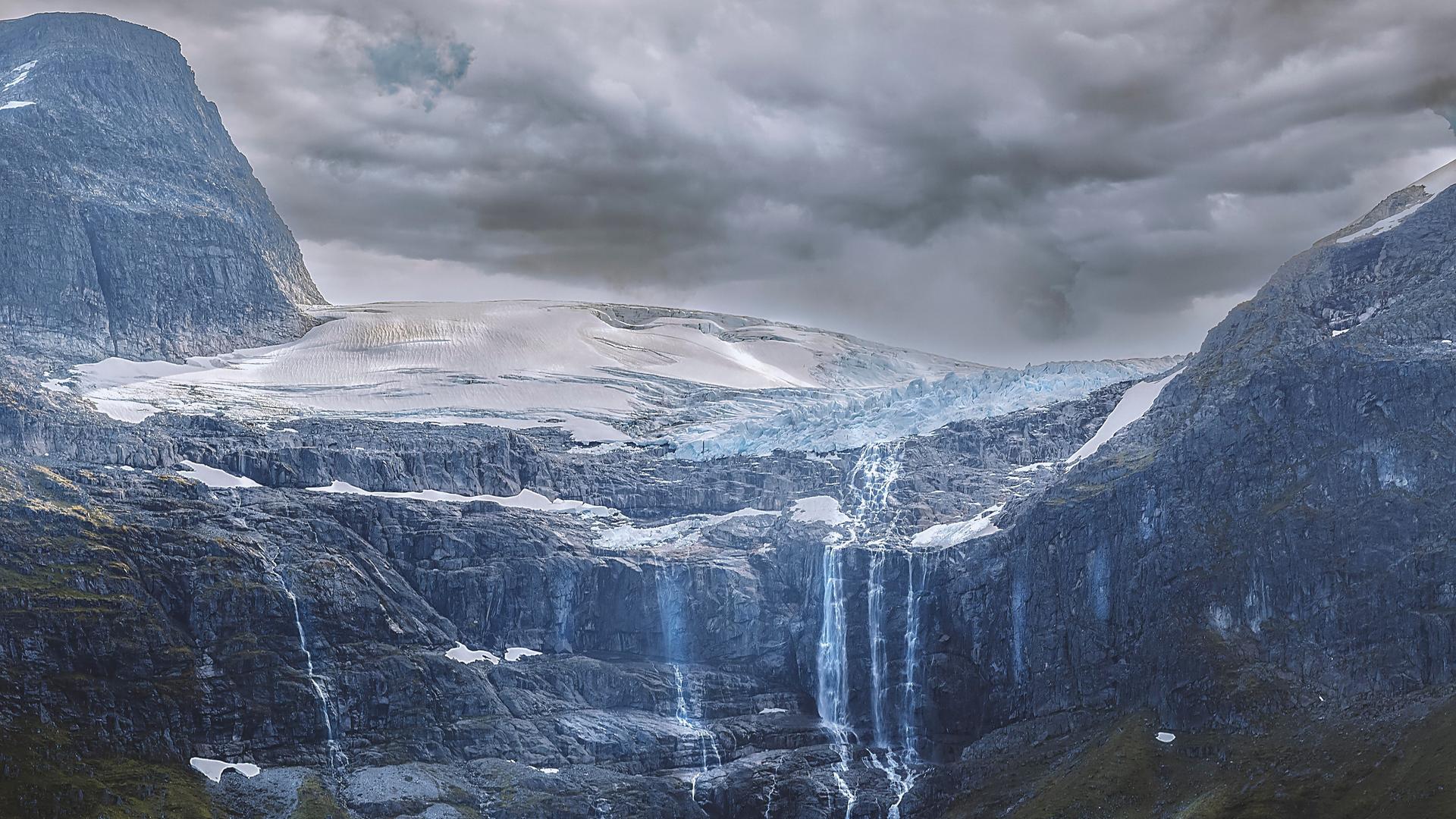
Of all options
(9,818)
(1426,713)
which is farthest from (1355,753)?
(9,818)

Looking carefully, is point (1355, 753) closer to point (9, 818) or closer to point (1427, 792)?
point (1427, 792)

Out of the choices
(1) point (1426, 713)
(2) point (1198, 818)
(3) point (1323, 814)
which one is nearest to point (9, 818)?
(2) point (1198, 818)

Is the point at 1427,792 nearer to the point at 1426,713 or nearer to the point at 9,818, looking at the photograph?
the point at 1426,713

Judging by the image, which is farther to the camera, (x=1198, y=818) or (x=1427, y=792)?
(x=1198, y=818)

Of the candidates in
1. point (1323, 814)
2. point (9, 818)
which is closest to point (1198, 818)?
point (1323, 814)

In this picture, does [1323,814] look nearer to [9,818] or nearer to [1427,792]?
[1427,792]

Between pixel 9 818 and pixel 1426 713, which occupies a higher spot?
pixel 1426 713

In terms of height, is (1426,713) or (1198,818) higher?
(1426,713)

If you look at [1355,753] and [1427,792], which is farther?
[1355,753]
